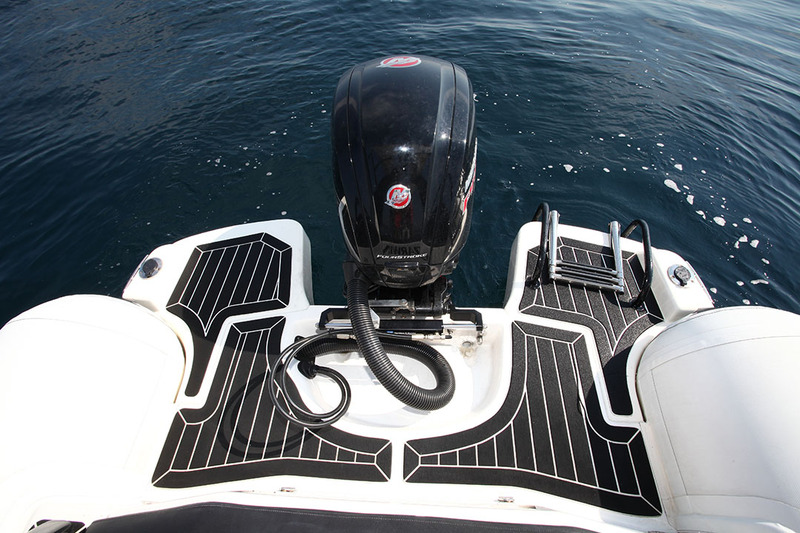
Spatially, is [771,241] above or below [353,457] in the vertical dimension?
above

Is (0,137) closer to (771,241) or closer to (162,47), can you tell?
(162,47)

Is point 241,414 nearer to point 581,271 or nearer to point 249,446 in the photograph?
point 249,446

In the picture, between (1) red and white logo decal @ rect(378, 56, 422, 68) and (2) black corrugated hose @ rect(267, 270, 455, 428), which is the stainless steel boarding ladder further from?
(1) red and white logo decal @ rect(378, 56, 422, 68)

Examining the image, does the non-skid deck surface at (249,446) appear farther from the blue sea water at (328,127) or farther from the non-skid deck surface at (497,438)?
the blue sea water at (328,127)

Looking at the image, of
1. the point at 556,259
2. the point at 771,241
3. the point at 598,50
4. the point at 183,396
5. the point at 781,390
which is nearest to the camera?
the point at 781,390

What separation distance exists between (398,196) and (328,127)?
3837 millimetres

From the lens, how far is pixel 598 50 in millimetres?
6941

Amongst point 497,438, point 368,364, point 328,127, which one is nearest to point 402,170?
point 368,364

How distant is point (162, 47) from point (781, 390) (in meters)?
9.26

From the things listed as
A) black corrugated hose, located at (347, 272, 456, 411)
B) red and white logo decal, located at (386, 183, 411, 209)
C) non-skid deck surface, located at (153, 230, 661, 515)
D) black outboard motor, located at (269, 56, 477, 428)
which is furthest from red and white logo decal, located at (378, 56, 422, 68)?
non-skid deck surface, located at (153, 230, 661, 515)

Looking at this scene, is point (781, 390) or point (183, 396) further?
point (183, 396)

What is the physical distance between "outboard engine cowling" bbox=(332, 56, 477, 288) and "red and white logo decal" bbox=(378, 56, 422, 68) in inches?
2.7

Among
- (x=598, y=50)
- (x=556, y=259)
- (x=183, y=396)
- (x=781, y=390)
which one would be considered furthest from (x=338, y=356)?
(x=598, y=50)

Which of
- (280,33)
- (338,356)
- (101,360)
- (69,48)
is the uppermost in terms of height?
(280,33)
